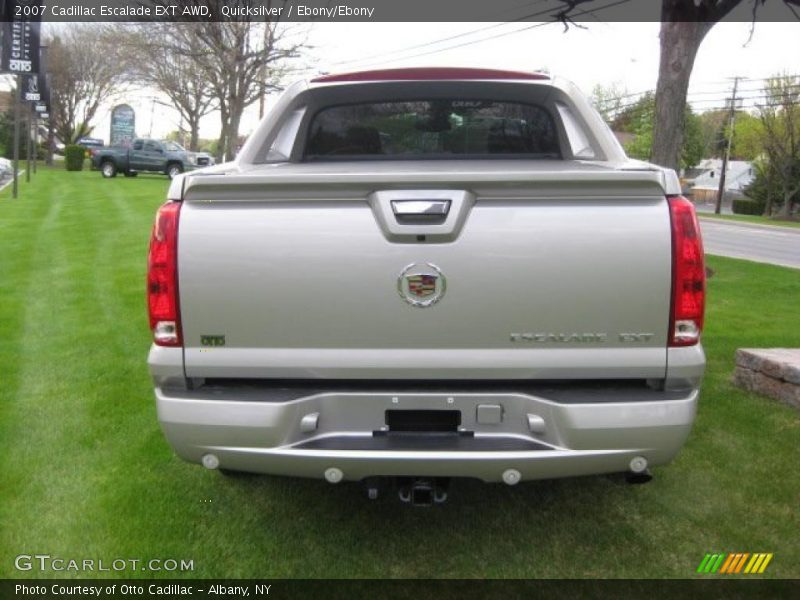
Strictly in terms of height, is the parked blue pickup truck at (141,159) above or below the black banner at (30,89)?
below

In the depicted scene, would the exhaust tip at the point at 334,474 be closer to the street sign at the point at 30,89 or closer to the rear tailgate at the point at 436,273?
the rear tailgate at the point at 436,273

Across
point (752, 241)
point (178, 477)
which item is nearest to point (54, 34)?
point (752, 241)

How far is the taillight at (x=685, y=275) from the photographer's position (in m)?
2.72

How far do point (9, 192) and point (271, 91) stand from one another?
7.98m

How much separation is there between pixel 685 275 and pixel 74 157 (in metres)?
41.4

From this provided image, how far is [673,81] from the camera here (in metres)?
9.73

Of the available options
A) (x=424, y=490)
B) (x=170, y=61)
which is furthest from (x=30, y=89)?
(x=424, y=490)

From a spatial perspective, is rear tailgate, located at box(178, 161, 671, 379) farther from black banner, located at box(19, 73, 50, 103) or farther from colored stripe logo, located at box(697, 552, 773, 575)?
black banner, located at box(19, 73, 50, 103)

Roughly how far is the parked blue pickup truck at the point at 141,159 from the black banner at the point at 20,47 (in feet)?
50.9

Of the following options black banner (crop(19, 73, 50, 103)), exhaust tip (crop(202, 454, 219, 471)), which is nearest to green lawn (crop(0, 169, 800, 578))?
exhaust tip (crop(202, 454, 219, 471))

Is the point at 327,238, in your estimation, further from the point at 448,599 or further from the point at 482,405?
the point at 448,599

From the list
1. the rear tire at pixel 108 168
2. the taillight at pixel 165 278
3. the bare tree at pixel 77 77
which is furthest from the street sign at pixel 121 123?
the taillight at pixel 165 278

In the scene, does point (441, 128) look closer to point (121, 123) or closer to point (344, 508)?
point (344, 508)

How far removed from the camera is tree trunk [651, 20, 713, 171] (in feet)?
31.8
